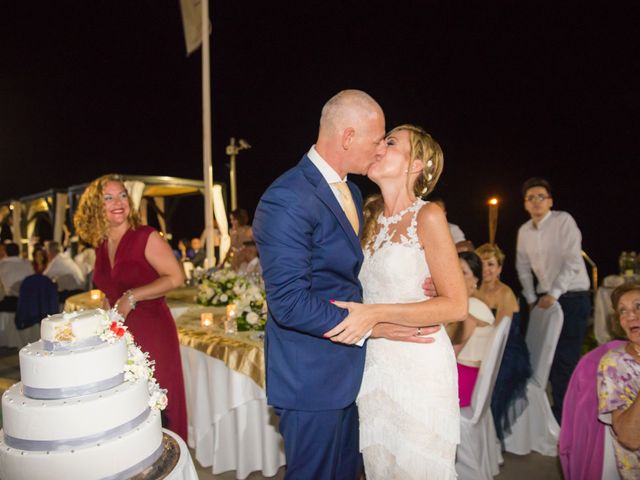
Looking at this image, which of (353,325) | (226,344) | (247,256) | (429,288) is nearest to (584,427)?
(429,288)

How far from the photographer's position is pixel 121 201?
297cm

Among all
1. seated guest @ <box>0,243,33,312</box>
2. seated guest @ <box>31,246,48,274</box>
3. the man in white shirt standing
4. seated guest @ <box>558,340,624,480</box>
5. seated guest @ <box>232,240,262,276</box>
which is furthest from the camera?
seated guest @ <box>31,246,48,274</box>

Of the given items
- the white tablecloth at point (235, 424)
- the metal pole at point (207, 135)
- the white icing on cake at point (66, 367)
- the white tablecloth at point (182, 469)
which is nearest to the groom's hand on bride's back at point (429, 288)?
the white tablecloth at point (182, 469)

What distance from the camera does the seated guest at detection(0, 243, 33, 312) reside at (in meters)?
7.95

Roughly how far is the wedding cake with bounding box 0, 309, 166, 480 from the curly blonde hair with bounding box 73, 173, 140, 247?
1460mm

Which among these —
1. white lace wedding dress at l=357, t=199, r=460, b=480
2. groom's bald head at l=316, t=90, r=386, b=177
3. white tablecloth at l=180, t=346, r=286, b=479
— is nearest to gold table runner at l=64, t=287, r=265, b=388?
white tablecloth at l=180, t=346, r=286, b=479

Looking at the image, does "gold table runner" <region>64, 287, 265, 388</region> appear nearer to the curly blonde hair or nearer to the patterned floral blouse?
the curly blonde hair

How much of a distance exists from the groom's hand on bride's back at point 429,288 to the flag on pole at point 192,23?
6.07 metres

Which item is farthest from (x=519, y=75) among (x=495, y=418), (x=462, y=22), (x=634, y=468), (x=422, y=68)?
(x=634, y=468)

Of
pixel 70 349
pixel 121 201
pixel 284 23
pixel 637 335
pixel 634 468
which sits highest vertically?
pixel 284 23

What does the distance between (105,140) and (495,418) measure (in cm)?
2195

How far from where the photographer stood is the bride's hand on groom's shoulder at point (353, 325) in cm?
156

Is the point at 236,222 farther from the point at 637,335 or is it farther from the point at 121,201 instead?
the point at 637,335

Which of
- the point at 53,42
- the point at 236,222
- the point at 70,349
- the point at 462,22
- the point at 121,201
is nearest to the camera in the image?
the point at 70,349
